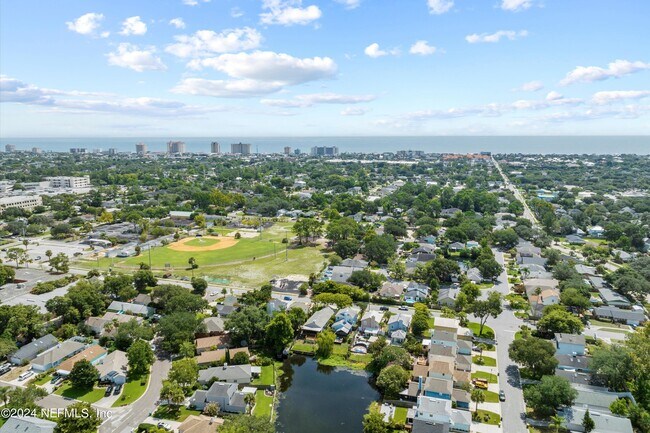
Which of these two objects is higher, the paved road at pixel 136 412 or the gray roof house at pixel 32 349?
the gray roof house at pixel 32 349

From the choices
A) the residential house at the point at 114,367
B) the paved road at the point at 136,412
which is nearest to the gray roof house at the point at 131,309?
the residential house at the point at 114,367

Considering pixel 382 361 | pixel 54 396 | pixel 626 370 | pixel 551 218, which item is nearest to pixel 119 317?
pixel 54 396

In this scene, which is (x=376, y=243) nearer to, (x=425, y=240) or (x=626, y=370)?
(x=425, y=240)

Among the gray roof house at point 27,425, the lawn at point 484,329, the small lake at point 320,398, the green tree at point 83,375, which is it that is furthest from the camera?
the lawn at point 484,329

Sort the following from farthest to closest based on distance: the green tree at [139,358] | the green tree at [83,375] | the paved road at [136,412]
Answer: the green tree at [139,358] → the green tree at [83,375] → the paved road at [136,412]

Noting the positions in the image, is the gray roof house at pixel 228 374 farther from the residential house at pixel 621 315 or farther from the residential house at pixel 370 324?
the residential house at pixel 621 315

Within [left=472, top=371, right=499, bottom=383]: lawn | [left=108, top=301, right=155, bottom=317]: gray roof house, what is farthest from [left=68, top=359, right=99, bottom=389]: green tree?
[left=472, top=371, right=499, bottom=383]: lawn

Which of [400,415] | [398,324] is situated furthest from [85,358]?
[398,324]

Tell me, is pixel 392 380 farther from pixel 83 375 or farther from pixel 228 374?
pixel 83 375
